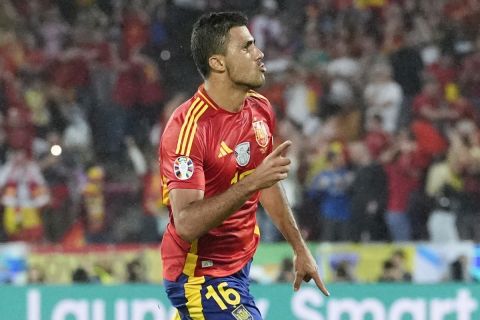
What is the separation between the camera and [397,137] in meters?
9.34

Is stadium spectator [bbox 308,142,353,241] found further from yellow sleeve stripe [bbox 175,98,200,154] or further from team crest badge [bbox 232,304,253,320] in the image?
yellow sleeve stripe [bbox 175,98,200,154]

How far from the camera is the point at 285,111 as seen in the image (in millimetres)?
9891

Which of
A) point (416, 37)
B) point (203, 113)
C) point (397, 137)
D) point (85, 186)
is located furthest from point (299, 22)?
point (203, 113)

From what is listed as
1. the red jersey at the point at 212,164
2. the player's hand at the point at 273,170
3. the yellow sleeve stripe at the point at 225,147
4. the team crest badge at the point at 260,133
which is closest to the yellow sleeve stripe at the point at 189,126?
the red jersey at the point at 212,164

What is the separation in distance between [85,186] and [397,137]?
2.78 meters

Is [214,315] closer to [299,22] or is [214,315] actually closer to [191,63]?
[191,63]

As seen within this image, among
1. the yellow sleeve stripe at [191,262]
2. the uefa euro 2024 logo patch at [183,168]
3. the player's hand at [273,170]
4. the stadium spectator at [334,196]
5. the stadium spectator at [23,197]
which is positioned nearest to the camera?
the player's hand at [273,170]

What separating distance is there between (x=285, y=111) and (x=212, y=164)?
5.64m

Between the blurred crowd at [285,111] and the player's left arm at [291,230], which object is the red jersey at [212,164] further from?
the blurred crowd at [285,111]

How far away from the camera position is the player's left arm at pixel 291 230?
4.65m

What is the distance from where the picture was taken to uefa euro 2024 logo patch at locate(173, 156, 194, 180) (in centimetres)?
415

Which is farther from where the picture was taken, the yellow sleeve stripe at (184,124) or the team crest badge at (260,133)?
the team crest badge at (260,133)

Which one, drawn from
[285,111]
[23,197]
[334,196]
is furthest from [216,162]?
[285,111]

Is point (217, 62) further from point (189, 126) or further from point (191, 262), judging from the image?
point (191, 262)
